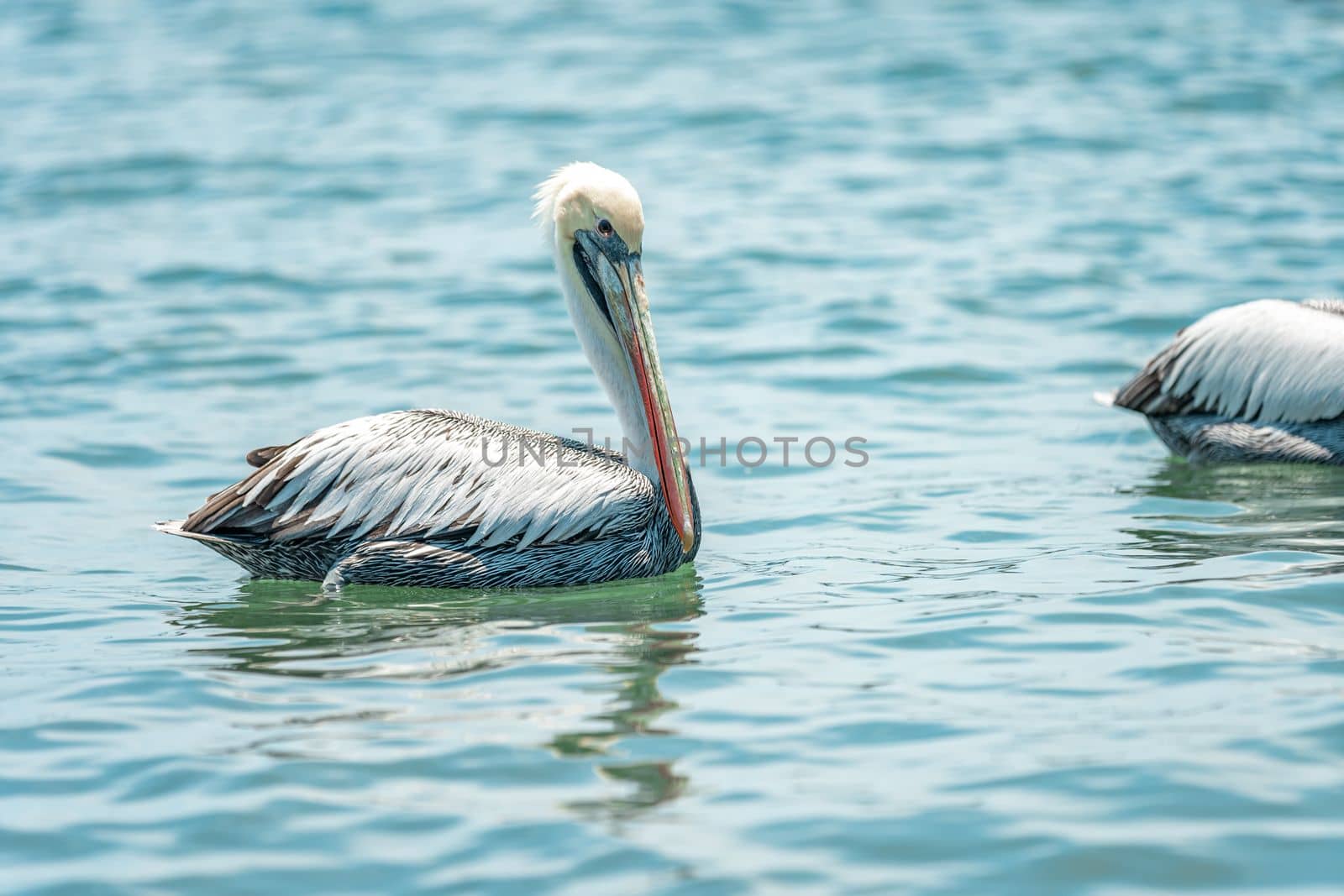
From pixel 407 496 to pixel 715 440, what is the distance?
2569 millimetres

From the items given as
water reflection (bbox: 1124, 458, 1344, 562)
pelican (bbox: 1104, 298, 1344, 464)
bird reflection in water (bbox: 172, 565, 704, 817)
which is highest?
pelican (bbox: 1104, 298, 1344, 464)

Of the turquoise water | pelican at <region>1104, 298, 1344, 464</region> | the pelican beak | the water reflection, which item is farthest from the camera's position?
pelican at <region>1104, 298, 1344, 464</region>

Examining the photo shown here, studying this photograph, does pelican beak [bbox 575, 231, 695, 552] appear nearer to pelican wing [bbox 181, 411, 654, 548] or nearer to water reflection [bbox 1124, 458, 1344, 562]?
pelican wing [bbox 181, 411, 654, 548]

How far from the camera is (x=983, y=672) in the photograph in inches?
164

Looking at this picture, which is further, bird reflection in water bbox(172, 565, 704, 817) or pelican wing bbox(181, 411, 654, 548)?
pelican wing bbox(181, 411, 654, 548)

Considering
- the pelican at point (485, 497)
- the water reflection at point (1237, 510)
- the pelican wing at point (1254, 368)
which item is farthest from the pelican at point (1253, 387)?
the pelican at point (485, 497)

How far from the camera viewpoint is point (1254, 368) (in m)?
6.95

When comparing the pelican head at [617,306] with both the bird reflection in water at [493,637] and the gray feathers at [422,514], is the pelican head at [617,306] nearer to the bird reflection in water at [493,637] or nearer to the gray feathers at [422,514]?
the gray feathers at [422,514]

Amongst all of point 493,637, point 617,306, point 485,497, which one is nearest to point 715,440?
point 617,306

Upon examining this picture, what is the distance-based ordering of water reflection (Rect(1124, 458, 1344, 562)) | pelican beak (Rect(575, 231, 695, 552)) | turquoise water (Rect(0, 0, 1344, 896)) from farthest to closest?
water reflection (Rect(1124, 458, 1344, 562)), pelican beak (Rect(575, 231, 695, 552)), turquoise water (Rect(0, 0, 1344, 896))

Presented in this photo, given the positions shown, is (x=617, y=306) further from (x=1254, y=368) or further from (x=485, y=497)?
(x=1254, y=368)

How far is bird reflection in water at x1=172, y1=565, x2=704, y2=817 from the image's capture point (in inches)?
152

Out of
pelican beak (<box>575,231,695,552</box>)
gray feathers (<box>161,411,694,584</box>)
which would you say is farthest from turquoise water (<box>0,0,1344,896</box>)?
pelican beak (<box>575,231,695,552</box>)

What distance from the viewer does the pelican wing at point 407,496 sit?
516 cm
